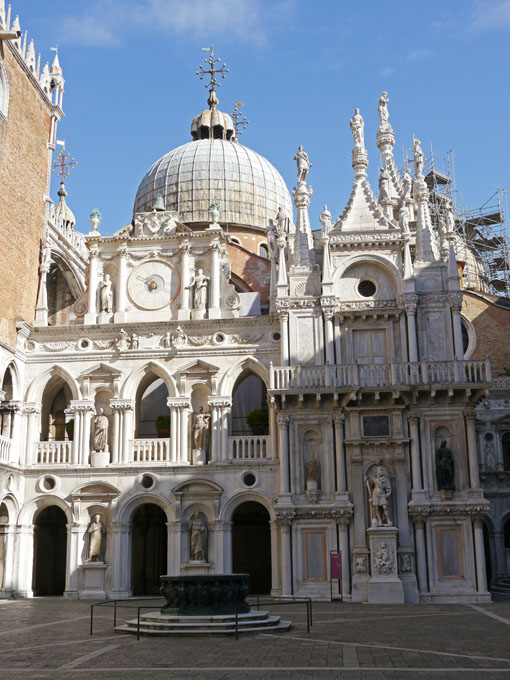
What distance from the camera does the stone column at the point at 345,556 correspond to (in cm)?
2958

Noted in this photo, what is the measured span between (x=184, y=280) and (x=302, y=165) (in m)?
6.97

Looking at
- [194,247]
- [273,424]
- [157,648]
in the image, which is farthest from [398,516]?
[157,648]

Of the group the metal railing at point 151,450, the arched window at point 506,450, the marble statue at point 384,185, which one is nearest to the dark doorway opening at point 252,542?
the metal railing at point 151,450

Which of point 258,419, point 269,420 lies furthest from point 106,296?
point 269,420

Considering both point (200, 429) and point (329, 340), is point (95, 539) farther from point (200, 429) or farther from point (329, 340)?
point (329, 340)

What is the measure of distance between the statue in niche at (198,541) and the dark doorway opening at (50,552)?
20.7 feet

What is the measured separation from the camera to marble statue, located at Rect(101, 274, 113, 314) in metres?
34.6

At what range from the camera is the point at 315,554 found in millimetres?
30234

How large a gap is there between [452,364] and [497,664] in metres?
18.1

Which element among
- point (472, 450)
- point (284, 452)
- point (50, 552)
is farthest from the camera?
point (50, 552)

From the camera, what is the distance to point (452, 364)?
30828mm

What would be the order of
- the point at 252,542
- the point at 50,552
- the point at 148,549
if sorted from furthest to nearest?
the point at 252,542
the point at 148,549
the point at 50,552

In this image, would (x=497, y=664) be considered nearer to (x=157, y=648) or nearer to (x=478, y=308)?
(x=157, y=648)

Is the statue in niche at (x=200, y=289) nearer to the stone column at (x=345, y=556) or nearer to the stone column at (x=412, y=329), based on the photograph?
the stone column at (x=412, y=329)
